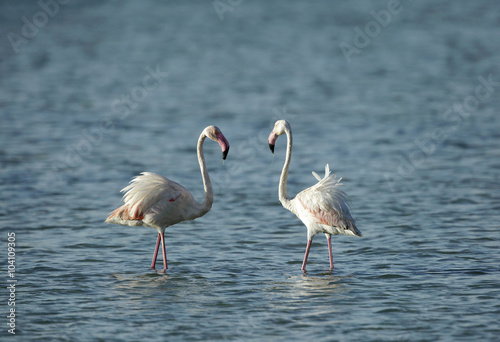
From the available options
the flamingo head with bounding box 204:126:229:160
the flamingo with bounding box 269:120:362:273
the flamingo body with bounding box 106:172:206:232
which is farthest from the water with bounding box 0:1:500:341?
the flamingo head with bounding box 204:126:229:160

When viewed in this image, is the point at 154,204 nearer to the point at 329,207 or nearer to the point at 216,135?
the point at 216,135

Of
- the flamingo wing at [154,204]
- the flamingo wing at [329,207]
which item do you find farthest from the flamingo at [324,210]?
the flamingo wing at [154,204]

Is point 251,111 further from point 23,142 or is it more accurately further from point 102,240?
point 102,240

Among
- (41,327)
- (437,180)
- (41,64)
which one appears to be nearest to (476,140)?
(437,180)

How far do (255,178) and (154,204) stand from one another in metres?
5.92

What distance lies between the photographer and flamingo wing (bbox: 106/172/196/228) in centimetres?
1046

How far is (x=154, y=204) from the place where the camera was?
1049cm

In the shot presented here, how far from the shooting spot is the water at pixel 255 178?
28.9 ft

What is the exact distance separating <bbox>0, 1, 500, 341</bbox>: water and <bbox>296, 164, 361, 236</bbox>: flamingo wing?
686 millimetres

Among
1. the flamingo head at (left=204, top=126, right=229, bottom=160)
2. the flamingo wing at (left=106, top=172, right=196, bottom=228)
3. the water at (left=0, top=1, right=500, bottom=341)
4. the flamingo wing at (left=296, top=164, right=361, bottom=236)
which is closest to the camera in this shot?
the water at (left=0, top=1, right=500, bottom=341)

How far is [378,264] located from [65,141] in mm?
10961

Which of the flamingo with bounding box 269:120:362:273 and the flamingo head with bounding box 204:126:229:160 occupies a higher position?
the flamingo head with bounding box 204:126:229:160

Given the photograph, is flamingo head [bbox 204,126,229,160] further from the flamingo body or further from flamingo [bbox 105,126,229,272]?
the flamingo body

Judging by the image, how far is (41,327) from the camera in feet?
27.6
